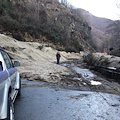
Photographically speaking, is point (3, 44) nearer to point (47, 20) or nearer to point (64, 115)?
point (64, 115)

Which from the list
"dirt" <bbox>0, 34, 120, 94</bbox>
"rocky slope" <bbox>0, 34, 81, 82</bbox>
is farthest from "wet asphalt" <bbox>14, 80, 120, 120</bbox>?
"rocky slope" <bbox>0, 34, 81, 82</bbox>

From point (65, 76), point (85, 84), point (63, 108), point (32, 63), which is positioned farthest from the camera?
point (32, 63)

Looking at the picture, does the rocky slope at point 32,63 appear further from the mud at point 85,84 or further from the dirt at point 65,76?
the mud at point 85,84

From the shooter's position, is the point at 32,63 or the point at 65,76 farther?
the point at 32,63

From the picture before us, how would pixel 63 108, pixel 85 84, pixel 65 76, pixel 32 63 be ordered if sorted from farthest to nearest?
pixel 32 63
pixel 65 76
pixel 85 84
pixel 63 108

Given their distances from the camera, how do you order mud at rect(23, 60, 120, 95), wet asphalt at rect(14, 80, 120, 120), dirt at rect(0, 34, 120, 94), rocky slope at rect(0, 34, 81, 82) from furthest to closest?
1. rocky slope at rect(0, 34, 81, 82)
2. dirt at rect(0, 34, 120, 94)
3. mud at rect(23, 60, 120, 95)
4. wet asphalt at rect(14, 80, 120, 120)

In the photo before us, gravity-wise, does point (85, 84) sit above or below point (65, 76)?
above

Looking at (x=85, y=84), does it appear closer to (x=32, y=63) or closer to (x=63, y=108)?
(x=63, y=108)

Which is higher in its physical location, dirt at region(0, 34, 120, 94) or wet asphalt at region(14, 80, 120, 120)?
wet asphalt at region(14, 80, 120, 120)

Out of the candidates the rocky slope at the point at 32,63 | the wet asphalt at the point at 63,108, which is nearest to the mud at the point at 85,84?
the rocky slope at the point at 32,63

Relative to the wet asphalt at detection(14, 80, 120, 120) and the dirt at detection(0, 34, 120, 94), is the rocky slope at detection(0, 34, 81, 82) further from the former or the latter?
the wet asphalt at detection(14, 80, 120, 120)

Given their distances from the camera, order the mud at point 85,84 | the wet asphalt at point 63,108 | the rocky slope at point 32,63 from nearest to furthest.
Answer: the wet asphalt at point 63,108
the mud at point 85,84
the rocky slope at point 32,63

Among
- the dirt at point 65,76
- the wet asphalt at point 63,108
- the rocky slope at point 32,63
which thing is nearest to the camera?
the wet asphalt at point 63,108

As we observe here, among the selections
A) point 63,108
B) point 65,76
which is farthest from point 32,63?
point 63,108
